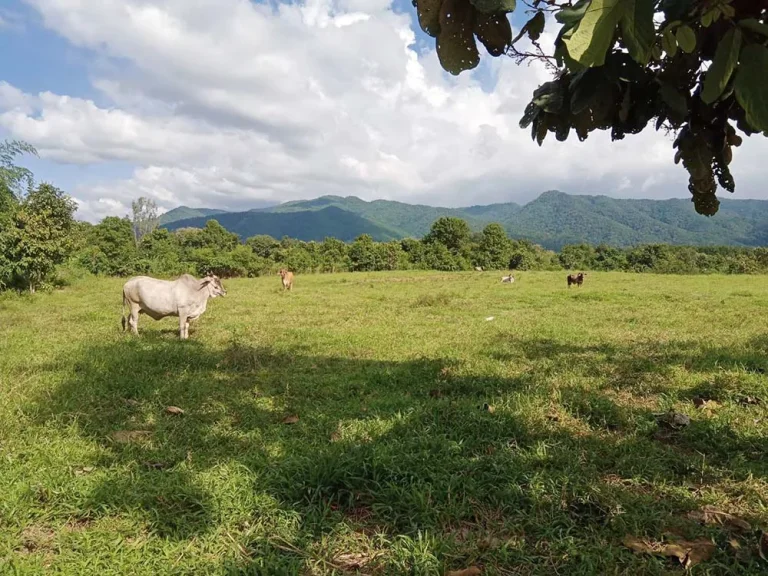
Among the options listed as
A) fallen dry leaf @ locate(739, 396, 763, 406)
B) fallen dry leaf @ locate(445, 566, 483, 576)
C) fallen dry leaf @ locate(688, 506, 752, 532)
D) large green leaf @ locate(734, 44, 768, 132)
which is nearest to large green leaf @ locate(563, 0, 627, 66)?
large green leaf @ locate(734, 44, 768, 132)

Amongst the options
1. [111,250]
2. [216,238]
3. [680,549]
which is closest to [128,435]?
[680,549]

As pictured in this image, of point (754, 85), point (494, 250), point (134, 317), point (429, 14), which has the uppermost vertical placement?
point (429, 14)

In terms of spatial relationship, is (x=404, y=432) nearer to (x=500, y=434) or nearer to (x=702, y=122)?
(x=500, y=434)

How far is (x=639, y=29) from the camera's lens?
107 cm

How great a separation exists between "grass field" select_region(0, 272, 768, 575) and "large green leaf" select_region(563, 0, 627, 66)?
246 cm

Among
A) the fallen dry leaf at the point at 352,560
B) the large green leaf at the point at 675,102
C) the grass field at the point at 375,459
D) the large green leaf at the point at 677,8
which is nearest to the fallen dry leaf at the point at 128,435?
the grass field at the point at 375,459

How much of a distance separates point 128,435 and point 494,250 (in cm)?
5667

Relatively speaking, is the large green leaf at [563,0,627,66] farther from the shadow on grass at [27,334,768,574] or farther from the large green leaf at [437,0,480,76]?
the shadow on grass at [27,334,768,574]

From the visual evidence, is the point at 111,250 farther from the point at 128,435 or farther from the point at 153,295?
the point at 128,435

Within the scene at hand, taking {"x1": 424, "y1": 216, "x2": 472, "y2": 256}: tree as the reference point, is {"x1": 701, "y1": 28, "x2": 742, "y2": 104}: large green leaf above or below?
below

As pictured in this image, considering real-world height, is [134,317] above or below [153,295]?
below

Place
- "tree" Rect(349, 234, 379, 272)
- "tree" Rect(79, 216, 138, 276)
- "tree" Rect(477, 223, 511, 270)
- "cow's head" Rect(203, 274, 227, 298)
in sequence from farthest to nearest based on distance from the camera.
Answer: "tree" Rect(477, 223, 511, 270)
"tree" Rect(349, 234, 379, 272)
"tree" Rect(79, 216, 138, 276)
"cow's head" Rect(203, 274, 227, 298)

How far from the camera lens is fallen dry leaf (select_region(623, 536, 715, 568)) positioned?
2525 mm

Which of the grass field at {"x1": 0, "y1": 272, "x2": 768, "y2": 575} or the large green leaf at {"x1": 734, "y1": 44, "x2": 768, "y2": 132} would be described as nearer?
the large green leaf at {"x1": 734, "y1": 44, "x2": 768, "y2": 132}
